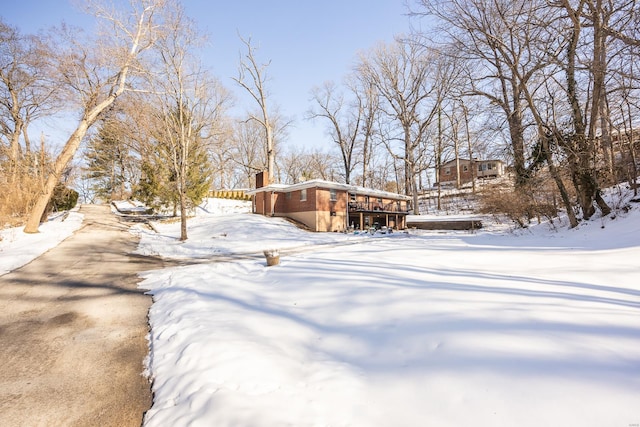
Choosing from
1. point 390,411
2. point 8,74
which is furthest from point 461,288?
point 8,74

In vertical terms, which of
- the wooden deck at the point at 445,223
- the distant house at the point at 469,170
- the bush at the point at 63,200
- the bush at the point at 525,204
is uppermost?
the distant house at the point at 469,170

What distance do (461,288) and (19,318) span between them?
7.72 metres

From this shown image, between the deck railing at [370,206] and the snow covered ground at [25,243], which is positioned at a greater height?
the deck railing at [370,206]

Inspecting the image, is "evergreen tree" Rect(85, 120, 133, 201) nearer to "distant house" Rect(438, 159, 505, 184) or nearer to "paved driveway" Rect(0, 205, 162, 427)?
"paved driveway" Rect(0, 205, 162, 427)

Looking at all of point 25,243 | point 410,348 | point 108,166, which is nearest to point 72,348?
point 410,348

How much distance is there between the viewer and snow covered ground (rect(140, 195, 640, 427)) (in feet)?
6.66

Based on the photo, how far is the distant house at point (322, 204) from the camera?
21781mm

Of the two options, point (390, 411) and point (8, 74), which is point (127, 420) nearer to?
point (390, 411)

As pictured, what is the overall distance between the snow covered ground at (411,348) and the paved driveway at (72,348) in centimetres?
31

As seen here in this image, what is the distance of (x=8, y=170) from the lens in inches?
543

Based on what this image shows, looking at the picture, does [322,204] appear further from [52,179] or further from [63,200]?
[63,200]

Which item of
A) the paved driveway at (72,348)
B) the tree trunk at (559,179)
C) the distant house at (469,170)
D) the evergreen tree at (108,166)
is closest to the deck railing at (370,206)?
the tree trunk at (559,179)

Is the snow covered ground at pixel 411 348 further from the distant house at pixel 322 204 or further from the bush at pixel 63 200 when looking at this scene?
the bush at pixel 63 200

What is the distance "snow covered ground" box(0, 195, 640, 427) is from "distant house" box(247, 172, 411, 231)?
16.0 metres
